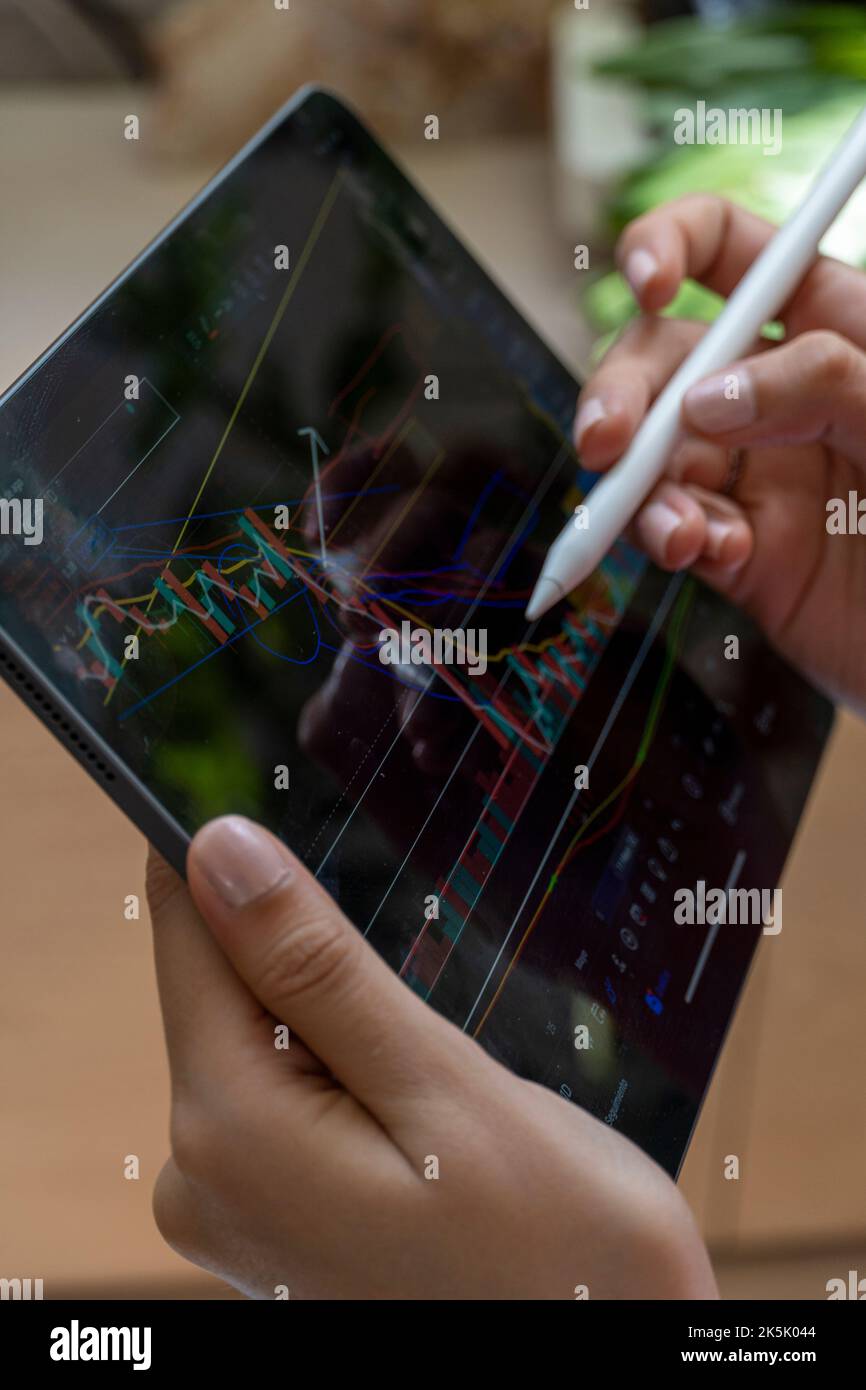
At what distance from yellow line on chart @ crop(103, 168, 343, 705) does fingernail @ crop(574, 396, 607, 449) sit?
0.10 metres

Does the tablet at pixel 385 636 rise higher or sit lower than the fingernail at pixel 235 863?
higher

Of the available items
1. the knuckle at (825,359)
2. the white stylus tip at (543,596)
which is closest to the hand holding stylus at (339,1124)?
the white stylus tip at (543,596)

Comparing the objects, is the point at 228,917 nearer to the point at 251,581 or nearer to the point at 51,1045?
the point at 251,581

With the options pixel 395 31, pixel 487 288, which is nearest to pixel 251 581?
pixel 487 288

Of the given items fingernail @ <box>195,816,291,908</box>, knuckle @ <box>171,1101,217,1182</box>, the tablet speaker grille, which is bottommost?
knuckle @ <box>171,1101,217,1182</box>

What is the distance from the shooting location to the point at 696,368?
0.39 meters

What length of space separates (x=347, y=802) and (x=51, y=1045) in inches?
7.4

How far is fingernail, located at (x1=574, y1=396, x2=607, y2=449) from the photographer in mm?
385

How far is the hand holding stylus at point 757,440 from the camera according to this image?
0.38 meters

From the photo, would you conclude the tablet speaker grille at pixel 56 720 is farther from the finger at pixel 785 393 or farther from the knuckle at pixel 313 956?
the finger at pixel 785 393

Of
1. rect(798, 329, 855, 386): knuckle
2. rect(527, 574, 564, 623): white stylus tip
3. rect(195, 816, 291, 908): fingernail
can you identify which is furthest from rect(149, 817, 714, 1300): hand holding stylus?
rect(798, 329, 855, 386): knuckle

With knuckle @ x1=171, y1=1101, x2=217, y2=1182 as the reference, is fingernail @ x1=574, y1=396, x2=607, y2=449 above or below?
above

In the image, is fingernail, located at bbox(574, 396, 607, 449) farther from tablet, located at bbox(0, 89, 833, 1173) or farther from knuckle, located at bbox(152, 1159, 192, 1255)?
knuckle, located at bbox(152, 1159, 192, 1255)

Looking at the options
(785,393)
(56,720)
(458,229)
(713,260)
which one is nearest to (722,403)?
(785,393)
